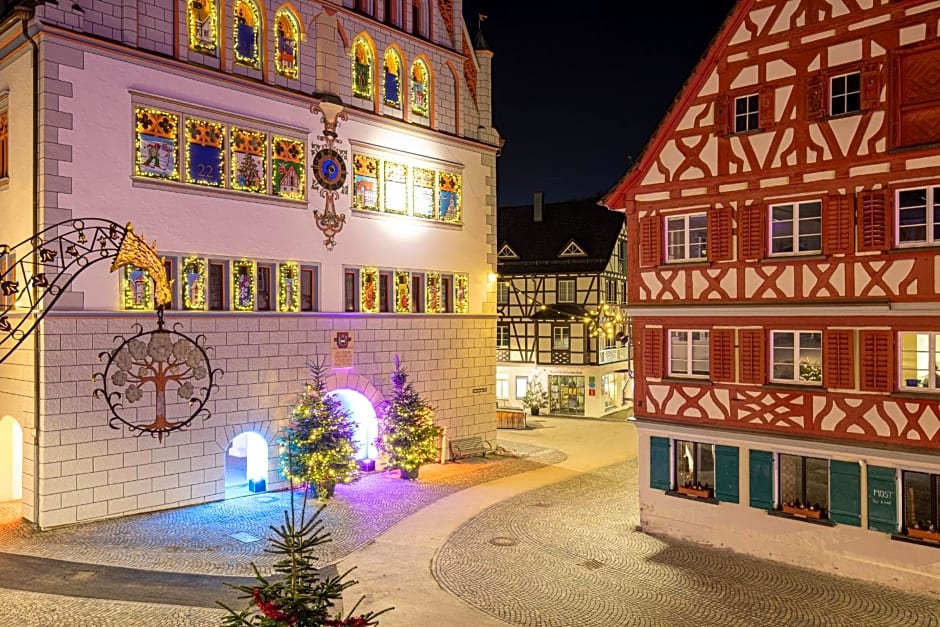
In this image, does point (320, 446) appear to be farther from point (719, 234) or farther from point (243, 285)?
point (719, 234)

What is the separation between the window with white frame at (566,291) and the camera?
39281 mm

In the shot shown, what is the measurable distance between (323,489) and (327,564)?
16.1 feet

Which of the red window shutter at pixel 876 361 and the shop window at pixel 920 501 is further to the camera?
the red window shutter at pixel 876 361

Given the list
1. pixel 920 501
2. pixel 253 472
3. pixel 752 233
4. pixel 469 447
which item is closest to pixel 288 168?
pixel 253 472

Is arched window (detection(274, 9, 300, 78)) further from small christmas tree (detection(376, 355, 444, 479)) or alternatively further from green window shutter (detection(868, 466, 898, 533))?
green window shutter (detection(868, 466, 898, 533))

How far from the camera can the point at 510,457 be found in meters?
26.1

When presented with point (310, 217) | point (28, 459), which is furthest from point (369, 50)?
point (28, 459)

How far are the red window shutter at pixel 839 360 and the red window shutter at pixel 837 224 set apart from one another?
1.59m

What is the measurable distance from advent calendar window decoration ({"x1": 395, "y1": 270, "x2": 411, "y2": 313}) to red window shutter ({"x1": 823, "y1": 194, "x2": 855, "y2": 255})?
12873 mm

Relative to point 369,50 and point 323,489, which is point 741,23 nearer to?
point 369,50

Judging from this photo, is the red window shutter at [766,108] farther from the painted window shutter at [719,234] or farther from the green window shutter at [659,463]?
the green window shutter at [659,463]

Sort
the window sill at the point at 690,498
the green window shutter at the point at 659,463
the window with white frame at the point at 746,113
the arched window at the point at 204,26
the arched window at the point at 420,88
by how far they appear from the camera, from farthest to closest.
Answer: the arched window at the point at 420,88, the arched window at the point at 204,26, the green window shutter at the point at 659,463, the window sill at the point at 690,498, the window with white frame at the point at 746,113

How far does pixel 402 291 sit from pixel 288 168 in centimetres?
539

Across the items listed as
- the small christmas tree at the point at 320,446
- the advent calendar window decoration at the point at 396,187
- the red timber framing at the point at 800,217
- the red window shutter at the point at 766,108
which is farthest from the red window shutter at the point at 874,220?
the advent calendar window decoration at the point at 396,187
